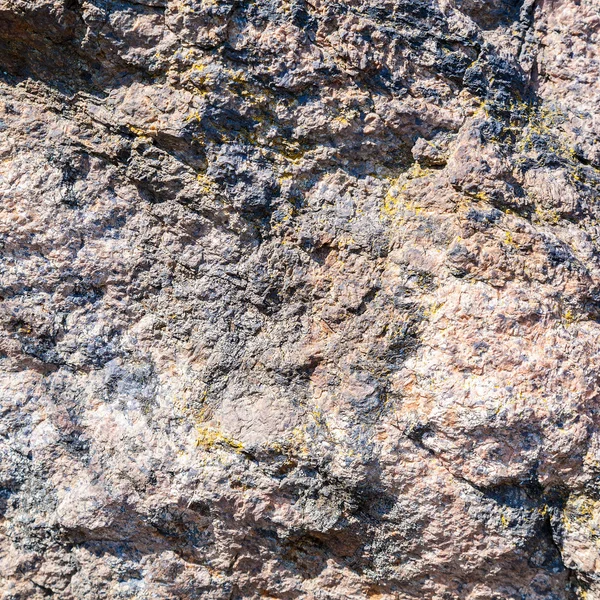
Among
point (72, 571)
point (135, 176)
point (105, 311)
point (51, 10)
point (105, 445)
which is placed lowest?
point (72, 571)

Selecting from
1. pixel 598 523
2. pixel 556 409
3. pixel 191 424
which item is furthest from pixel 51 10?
pixel 598 523

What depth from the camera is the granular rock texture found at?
6.95 feet

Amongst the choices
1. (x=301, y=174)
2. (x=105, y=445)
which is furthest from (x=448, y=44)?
(x=105, y=445)

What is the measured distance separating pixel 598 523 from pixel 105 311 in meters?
2.12

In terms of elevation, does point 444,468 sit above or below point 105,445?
above

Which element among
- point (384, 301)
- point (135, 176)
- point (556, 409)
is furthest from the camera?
point (135, 176)

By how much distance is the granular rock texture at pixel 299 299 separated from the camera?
2.12 metres

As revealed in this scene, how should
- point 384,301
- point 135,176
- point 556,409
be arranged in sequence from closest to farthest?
point 556,409, point 384,301, point 135,176

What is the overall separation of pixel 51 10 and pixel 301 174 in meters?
1.19

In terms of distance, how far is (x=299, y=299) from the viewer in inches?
91.4

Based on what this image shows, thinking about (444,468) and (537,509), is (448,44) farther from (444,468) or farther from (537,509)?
(537,509)

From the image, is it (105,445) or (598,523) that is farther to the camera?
(105,445)

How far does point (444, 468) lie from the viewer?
6.96 ft

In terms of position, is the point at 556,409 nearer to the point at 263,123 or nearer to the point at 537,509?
the point at 537,509
